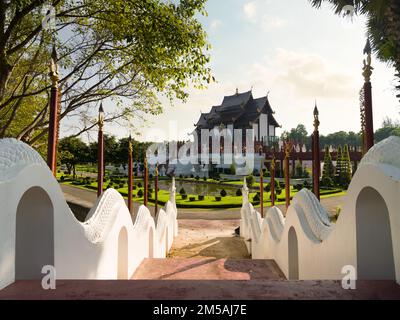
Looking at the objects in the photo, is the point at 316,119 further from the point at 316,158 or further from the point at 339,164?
the point at 339,164

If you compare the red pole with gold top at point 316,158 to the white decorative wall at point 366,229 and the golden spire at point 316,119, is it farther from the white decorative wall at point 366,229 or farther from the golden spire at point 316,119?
the white decorative wall at point 366,229

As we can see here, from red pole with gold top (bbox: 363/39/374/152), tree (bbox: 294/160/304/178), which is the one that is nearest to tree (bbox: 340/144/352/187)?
tree (bbox: 294/160/304/178)

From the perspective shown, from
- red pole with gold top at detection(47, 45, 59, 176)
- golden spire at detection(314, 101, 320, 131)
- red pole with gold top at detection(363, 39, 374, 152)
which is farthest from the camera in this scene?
golden spire at detection(314, 101, 320, 131)

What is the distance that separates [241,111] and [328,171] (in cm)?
1607

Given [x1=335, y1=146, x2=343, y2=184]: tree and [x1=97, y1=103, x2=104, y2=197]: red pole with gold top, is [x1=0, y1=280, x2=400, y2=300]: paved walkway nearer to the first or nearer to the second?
[x1=97, y1=103, x2=104, y2=197]: red pole with gold top

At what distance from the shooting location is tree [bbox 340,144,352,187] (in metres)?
28.3

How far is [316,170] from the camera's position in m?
4.64

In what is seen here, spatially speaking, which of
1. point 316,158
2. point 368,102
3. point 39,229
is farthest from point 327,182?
point 39,229

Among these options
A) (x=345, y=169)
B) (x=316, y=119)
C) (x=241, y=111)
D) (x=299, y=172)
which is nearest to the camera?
(x=316, y=119)

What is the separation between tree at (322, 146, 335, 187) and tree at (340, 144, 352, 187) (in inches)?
38.5

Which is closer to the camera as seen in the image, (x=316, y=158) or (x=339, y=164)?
(x=316, y=158)

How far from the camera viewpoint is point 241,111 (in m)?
41.4

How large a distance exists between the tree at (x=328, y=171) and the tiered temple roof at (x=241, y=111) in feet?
42.0

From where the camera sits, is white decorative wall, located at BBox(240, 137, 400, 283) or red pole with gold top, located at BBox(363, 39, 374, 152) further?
red pole with gold top, located at BBox(363, 39, 374, 152)
